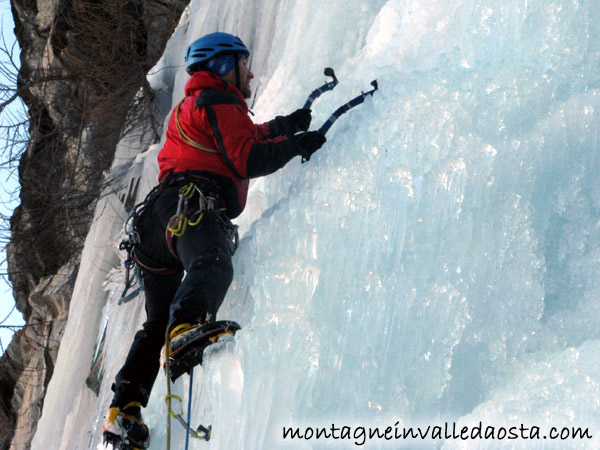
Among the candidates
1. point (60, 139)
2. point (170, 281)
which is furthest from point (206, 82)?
point (60, 139)

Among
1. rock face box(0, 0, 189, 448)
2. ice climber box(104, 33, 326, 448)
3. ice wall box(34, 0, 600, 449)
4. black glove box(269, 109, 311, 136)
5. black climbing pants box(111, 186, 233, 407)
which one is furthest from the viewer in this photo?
rock face box(0, 0, 189, 448)

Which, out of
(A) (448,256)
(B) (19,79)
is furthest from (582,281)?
(B) (19,79)

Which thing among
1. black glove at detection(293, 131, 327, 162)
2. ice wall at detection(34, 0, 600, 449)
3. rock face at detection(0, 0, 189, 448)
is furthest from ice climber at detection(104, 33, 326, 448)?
rock face at detection(0, 0, 189, 448)

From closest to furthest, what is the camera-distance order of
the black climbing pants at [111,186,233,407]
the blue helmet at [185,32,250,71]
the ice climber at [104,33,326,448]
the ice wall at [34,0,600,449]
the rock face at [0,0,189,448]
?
the ice wall at [34,0,600,449], the black climbing pants at [111,186,233,407], the ice climber at [104,33,326,448], the blue helmet at [185,32,250,71], the rock face at [0,0,189,448]

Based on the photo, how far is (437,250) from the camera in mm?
2072

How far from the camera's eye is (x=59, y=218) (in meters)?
7.28

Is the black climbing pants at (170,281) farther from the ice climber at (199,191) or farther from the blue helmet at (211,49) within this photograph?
the blue helmet at (211,49)

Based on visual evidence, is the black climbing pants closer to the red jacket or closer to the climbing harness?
the climbing harness

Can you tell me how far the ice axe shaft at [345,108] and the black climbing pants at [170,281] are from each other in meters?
0.46

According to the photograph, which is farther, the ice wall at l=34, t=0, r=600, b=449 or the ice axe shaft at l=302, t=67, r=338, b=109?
the ice axe shaft at l=302, t=67, r=338, b=109

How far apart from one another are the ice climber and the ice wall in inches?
4.6

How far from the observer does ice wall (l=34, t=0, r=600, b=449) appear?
1835mm

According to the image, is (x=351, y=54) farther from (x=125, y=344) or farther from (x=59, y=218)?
(x=59, y=218)

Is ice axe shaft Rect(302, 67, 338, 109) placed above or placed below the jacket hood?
above
